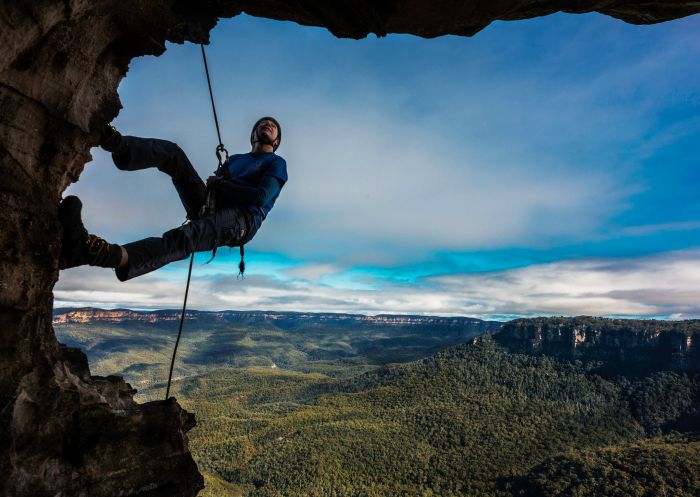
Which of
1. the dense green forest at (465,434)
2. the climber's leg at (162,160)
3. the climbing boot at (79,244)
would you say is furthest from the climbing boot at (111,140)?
the dense green forest at (465,434)

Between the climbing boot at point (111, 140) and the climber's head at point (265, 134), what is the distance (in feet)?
7.61

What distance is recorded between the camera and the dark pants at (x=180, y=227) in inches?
185

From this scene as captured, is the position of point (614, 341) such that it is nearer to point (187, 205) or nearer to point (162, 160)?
point (187, 205)

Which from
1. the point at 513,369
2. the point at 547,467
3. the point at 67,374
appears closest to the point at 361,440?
the point at 547,467

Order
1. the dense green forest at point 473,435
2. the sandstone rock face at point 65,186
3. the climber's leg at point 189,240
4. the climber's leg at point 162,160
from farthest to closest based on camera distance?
the dense green forest at point 473,435, the climber's leg at point 162,160, the climber's leg at point 189,240, the sandstone rock face at point 65,186

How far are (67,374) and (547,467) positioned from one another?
88322mm

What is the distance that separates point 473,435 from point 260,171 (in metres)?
108

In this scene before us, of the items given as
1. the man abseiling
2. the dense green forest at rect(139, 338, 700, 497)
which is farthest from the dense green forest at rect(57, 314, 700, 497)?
the man abseiling

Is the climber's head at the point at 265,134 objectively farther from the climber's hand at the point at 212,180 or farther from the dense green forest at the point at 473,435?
the dense green forest at the point at 473,435

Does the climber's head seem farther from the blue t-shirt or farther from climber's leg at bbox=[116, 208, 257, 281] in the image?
climber's leg at bbox=[116, 208, 257, 281]

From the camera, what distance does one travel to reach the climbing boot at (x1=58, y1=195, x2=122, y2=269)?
434cm

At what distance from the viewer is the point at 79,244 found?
440 cm

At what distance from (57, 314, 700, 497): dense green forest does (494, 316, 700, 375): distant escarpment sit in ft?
14.1

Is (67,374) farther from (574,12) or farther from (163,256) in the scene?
(574,12)
